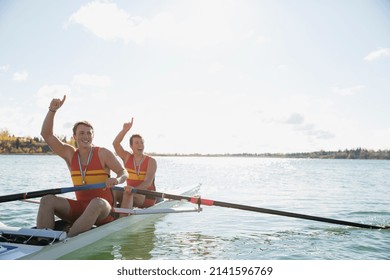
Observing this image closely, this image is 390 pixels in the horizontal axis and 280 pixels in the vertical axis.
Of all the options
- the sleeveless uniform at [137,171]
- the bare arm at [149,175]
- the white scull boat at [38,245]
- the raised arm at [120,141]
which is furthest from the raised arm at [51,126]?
the sleeveless uniform at [137,171]

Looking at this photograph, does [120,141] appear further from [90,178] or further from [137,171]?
[90,178]

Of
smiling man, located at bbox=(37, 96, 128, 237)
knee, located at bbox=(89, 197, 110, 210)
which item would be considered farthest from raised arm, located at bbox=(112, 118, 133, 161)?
knee, located at bbox=(89, 197, 110, 210)

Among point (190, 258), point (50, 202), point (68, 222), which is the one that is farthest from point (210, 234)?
point (50, 202)

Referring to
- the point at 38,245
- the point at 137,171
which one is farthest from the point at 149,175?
the point at 38,245

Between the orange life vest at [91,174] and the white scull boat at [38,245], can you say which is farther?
the orange life vest at [91,174]

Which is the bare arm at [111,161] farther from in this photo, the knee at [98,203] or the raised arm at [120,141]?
the raised arm at [120,141]

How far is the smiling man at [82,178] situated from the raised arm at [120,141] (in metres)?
2.00

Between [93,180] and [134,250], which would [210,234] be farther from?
[93,180]

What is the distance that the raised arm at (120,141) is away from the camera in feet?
24.1

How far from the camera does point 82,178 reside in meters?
5.33

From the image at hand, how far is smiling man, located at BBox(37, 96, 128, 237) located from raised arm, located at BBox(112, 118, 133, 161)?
6.57ft

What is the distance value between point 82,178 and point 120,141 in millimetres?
2321
